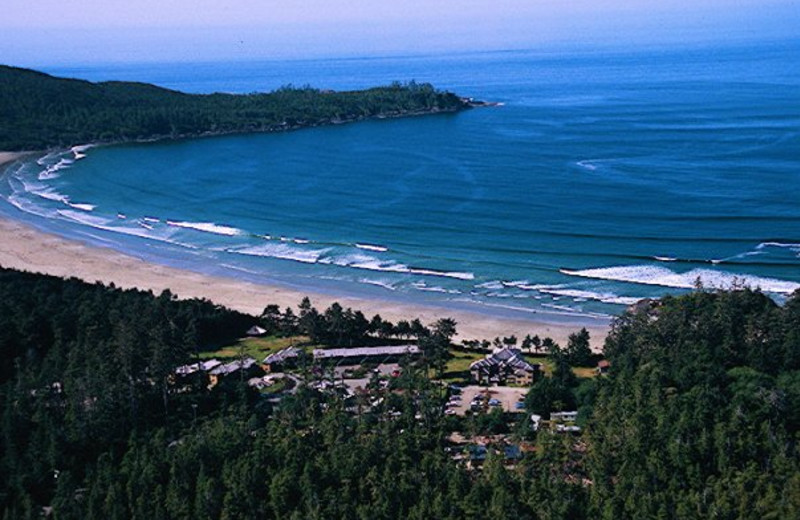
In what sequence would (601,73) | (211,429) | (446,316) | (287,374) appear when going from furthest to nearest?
(601,73) → (446,316) → (287,374) → (211,429)

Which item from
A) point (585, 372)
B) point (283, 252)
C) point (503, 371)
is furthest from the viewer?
point (283, 252)

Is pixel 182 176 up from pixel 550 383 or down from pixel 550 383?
up

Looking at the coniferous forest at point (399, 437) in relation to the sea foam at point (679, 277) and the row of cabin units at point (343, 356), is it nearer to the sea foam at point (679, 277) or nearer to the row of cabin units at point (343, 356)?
the row of cabin units at point (343, 356)

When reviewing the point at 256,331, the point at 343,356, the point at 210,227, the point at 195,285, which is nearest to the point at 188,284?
the point at 195,285

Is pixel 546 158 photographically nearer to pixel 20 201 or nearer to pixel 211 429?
pixel 20 201

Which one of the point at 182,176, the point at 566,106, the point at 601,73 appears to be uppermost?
the point at 601,73

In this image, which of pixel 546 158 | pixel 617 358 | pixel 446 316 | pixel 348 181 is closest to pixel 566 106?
pixel 546 158

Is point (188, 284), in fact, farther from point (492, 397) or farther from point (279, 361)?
point (492, 397)
